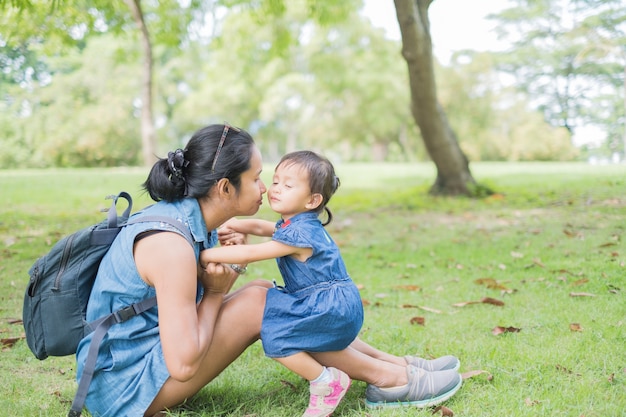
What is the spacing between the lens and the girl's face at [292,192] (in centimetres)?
261

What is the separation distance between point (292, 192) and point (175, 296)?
70 centimetres

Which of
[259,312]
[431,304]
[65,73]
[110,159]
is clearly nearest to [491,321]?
[431,304]

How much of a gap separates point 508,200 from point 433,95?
1.99 metres

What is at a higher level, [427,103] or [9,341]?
[427,103]

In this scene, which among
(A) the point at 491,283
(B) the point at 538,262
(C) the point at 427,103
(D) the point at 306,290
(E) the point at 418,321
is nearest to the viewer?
(D) the point at 306,290

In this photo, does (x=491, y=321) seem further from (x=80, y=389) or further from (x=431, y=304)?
(x=80, y=389)

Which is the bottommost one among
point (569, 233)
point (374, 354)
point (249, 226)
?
point (569, 233)

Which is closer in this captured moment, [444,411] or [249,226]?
[444,411]

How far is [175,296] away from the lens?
7.16 ft

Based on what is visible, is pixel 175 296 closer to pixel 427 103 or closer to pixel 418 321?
pixel 418 321

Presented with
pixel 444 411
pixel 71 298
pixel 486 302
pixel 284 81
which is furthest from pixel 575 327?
pixel 284 81

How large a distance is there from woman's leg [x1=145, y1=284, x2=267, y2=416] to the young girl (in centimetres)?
6

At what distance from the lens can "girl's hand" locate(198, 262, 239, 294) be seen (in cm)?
239

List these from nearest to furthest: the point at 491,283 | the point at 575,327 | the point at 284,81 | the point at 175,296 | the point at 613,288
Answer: the point at 175,296
the point at 575,327
the point at 613,288
the point at 491,283
the point at 284,81
